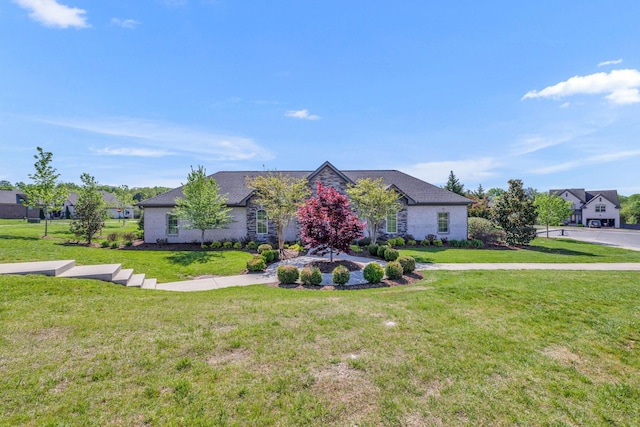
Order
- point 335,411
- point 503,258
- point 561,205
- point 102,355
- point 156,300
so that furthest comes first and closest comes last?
Result: point 561,205 → point 503,258 → point 156,300 → point 102,355 → point 335,411

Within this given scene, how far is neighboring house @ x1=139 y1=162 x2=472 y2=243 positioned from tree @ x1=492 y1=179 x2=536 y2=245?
294 centimetres

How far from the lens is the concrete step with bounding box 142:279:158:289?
10.2 m

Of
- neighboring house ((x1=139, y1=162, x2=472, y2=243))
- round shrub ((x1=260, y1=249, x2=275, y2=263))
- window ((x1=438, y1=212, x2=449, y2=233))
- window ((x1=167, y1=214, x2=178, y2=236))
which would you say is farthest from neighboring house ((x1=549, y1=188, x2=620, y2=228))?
window ((x1=167, y1=214, x2=178, y2=236))

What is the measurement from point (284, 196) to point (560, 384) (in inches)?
592

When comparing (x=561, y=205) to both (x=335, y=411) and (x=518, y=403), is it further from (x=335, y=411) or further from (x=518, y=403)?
(x=335, y=411)

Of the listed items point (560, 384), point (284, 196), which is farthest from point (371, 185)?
point (560, 384)

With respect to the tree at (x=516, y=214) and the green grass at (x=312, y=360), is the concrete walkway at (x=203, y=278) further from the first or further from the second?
the tree at (x=516, y=214)

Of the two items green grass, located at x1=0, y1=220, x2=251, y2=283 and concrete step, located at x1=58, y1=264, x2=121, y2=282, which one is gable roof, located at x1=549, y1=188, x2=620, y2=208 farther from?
concrete step, located at x1=58, y1=264, x2=121, y2=282

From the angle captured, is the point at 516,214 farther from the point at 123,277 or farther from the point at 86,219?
the point at 86,219

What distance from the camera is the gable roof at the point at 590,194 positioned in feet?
178

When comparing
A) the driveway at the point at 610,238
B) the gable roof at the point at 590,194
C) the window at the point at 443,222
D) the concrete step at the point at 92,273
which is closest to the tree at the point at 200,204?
the concrete step at the point at 92,273

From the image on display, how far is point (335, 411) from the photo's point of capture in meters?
3.57

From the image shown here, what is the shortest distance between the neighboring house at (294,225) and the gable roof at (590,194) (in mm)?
52508

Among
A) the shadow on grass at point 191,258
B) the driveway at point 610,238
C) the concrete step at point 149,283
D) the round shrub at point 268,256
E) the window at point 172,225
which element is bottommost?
the driveway at point 610,238
